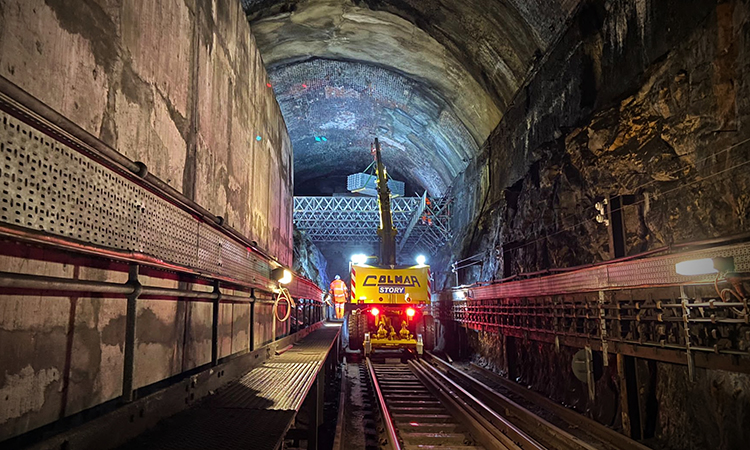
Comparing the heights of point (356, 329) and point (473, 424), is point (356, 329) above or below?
above

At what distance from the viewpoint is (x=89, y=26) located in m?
2.62

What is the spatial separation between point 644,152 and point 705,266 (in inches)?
98.6

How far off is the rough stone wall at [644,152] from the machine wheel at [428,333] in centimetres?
291

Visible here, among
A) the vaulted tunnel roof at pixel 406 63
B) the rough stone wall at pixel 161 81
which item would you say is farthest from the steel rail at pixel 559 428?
the vaulted tunnel roof at pixel 406 63

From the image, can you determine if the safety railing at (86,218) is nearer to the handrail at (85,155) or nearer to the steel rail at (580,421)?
the handrail at (85,155)

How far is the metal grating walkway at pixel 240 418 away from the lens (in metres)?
2.71

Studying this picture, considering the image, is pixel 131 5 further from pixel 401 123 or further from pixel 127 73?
pixel 401 123

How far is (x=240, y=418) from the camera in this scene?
3303 millimetres

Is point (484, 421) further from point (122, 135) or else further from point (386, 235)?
point (386, 235)

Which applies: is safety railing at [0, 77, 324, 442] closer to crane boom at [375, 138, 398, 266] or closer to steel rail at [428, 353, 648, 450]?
steel rail at [428, 353, 648, 450]

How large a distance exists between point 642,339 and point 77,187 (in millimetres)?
6175

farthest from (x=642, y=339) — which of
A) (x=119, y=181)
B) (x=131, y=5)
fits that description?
(x=131, y=5)

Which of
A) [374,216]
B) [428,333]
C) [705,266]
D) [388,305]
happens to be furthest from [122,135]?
[374,216]

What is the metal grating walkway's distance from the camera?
8.89ft
